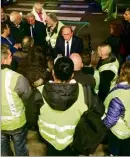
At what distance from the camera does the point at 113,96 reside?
3506 mm

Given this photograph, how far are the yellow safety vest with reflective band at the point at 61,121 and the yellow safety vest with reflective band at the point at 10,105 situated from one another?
40cm

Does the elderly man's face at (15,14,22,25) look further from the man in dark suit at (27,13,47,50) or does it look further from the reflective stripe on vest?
the reflective stripe on vest

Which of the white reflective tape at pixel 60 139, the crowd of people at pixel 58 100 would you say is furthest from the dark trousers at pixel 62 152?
the white reflective tape at pixel 60 139

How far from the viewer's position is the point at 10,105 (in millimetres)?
3643

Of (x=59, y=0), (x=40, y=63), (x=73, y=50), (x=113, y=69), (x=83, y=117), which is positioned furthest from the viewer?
(x=59, y=0)

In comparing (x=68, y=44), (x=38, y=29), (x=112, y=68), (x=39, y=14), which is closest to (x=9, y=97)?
(x=112, y=68)

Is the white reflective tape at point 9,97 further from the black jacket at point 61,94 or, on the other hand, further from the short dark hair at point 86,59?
the short dark hair at point 86,59

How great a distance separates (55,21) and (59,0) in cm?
1005

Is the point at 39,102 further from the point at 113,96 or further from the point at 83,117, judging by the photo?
the point at 113,96

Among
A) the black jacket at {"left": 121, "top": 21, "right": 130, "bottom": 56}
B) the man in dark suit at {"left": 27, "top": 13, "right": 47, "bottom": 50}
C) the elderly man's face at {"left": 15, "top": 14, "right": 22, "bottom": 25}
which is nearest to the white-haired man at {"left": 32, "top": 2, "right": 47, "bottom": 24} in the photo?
the man in dark suit at {"left": 27, "top": 13, "right": 47, "bottom": 50}

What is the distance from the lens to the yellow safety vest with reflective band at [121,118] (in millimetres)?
3451

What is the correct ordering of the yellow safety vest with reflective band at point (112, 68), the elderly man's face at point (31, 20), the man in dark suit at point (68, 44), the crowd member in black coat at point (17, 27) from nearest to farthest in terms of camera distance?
the yellow safety vest with reflective band at point (112, 68)
the man in dark suit at point (68, 44)
the crowd member in black coat at point (17, 27)
the elderly man's face at point (31, 20)

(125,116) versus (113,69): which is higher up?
(113,69)

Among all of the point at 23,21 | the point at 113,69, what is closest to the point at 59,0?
the point at 23,21
